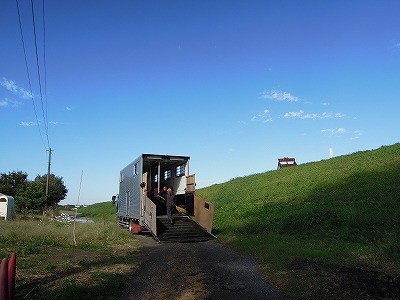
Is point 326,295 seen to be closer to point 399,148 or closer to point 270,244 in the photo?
point 270,244

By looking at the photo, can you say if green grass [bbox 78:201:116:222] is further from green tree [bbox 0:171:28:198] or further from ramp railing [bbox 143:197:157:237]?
ramp railing [bbox 143:197:157:237]

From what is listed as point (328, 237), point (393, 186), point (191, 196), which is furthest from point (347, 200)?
point (191, 196)

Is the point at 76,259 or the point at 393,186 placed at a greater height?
the point at 393,186

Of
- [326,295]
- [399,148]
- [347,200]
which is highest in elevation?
[399,148]

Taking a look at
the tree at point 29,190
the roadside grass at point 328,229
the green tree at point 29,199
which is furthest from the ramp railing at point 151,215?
the green tree at point 29,199

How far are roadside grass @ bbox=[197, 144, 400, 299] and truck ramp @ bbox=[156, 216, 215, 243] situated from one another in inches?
48.4

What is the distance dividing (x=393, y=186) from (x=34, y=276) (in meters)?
A: 17.6

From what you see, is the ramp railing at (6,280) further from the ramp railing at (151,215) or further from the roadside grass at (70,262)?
the ramp railing at (151,215)

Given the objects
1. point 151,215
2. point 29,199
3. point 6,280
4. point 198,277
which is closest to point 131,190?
point 151,215

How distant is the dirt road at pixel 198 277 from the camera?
22.6 feet

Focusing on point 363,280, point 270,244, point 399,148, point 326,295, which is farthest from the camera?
point 399,148

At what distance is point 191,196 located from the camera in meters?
18.3

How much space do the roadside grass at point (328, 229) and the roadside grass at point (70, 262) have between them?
428 centimetres

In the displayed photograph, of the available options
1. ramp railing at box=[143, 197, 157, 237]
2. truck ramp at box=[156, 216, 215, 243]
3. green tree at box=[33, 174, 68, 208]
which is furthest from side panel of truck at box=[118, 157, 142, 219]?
green tree at box=[33, 174, 68, 208]
